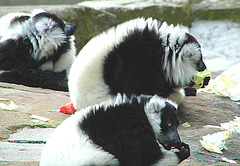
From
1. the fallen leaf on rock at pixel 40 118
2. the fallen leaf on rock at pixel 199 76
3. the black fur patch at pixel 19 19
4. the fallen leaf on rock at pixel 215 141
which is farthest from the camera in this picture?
the black fur patch at pixel 19 19

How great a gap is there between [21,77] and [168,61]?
135 inches

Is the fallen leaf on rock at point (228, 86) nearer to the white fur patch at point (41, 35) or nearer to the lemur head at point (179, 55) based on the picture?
the lemur head at point (179, 55)

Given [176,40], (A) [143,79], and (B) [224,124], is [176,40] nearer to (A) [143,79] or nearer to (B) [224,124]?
(A) [143,79]

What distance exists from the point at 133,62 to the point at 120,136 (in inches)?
58.9

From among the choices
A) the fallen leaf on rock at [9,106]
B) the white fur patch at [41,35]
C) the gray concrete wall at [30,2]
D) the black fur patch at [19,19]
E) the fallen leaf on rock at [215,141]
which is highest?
the black fur patch at [19,19]

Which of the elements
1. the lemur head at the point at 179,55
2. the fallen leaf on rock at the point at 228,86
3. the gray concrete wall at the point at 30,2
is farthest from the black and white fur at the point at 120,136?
the gray concrete wall at the point at 30,2

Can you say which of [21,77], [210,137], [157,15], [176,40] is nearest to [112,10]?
[157,15]

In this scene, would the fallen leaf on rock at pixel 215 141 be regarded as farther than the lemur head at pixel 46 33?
No

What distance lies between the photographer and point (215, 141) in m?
3.42

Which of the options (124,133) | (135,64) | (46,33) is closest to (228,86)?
(135,64)

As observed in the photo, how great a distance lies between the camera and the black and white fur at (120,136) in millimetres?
2436

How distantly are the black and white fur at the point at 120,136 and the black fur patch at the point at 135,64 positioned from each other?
102cm

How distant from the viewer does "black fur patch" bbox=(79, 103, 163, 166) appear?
2520 millimetres

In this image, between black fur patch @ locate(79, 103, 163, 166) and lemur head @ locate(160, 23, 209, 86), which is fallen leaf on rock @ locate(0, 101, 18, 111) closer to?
lemur head @ locate(160, 23, 209, 86)
